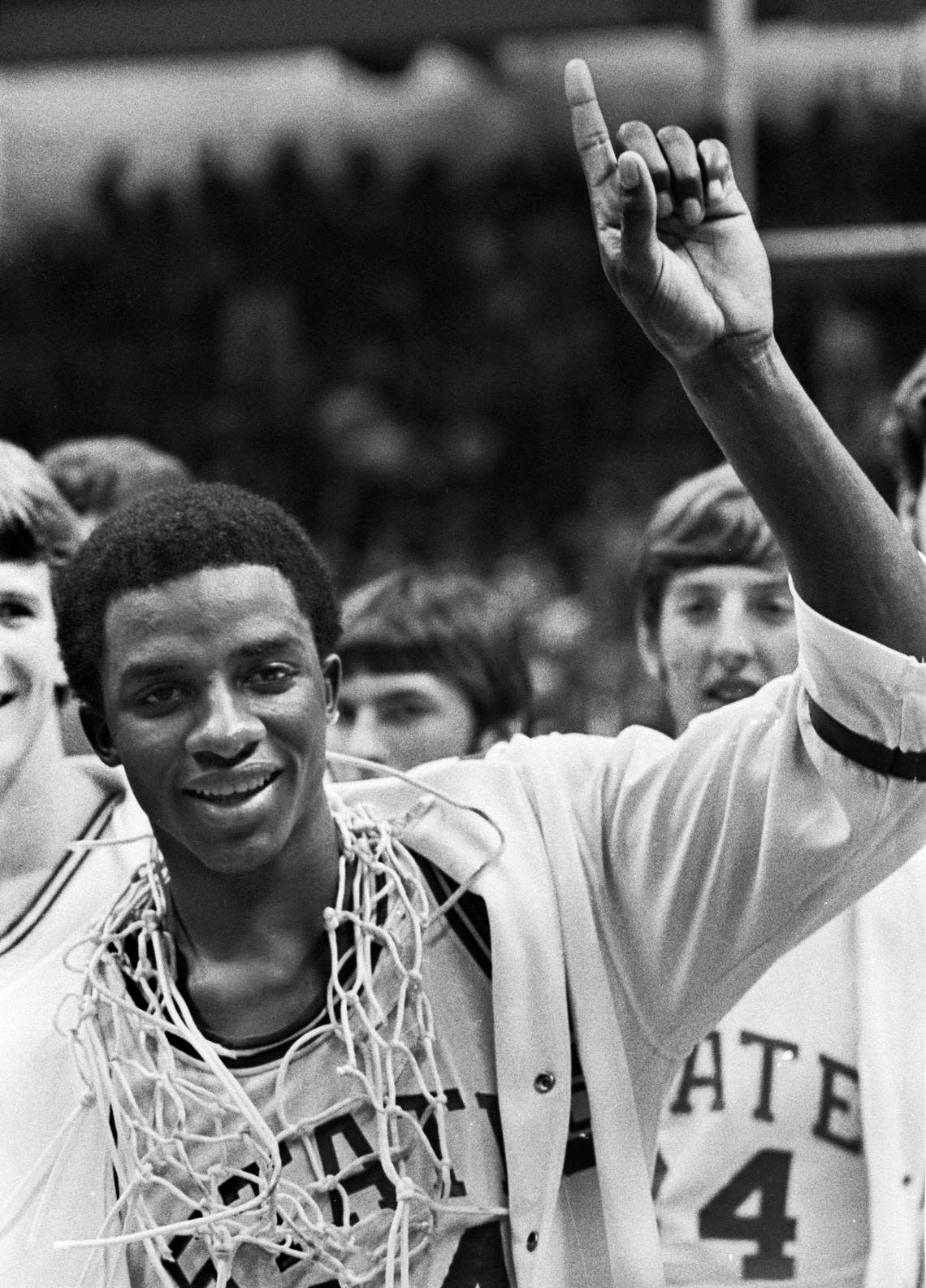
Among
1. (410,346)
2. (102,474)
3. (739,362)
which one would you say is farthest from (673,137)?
(410,346)

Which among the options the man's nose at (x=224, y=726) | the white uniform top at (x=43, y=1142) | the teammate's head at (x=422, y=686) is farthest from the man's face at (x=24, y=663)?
the man's nose at (x=224, y=726)

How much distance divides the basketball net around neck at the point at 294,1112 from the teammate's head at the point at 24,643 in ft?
1.80

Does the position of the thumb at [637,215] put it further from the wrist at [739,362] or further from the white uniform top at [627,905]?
the white uniform top at [627,905]

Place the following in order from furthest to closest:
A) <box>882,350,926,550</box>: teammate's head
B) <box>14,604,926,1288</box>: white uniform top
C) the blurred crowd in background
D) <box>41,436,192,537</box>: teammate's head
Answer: the blurred crowd in background → <box>41,436,192,537</box>: teammate's head → <box>882,350,926,550</box>: teammate's head → <box>14,604,926,1288</box>: white uniform top

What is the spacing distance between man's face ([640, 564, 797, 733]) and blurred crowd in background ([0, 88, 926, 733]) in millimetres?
2289

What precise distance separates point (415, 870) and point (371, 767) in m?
0.13

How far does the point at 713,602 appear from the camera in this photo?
2387 mm

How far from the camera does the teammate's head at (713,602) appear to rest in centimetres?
229

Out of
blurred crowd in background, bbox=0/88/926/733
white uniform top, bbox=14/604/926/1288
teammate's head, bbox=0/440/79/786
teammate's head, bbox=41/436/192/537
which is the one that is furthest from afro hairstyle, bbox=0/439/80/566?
blurred crowd in background, bbox=0/88/926/733

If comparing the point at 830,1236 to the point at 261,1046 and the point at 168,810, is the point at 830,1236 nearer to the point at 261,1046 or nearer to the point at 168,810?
the point at 261,1046

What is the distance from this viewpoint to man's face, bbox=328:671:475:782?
103 inches

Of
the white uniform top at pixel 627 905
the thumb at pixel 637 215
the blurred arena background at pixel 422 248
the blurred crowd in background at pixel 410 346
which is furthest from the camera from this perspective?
the blurred crowd in background at pixel 410 346

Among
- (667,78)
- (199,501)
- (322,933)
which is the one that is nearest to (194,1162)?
(322,933)

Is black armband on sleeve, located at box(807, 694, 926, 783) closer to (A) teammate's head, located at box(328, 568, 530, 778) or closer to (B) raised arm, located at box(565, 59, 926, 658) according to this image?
(B) raised arm, located at box(565, 59, 926, 658)
